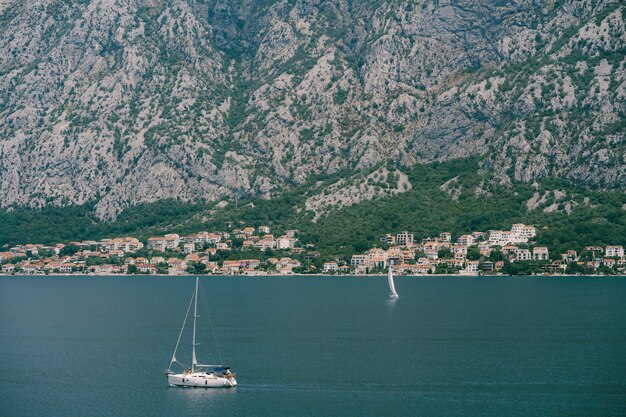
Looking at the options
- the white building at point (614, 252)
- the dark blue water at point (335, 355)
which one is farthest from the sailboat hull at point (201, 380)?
the white building at point (614, 252)

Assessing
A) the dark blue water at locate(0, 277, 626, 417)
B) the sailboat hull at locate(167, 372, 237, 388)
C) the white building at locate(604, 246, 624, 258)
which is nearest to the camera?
the dark blue water at locate(0, 277, 626, 417)

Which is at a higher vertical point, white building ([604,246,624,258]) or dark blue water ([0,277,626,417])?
white building ([604,246,624,258])

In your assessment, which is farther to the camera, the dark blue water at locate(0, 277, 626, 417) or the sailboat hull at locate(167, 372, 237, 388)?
the sailboat hull at locate(167, 372, 237, 388)

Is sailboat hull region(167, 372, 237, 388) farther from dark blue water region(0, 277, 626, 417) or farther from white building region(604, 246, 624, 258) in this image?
white building region(604, 246, 624, 258)

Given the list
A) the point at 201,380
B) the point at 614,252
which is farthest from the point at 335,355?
the point at 614,252

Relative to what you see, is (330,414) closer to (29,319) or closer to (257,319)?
(257,319)

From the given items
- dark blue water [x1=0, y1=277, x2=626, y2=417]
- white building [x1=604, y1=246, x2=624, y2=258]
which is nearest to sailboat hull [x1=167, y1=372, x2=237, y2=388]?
dark blue water [x1=0, y1=277, x2=626, y2=417]
